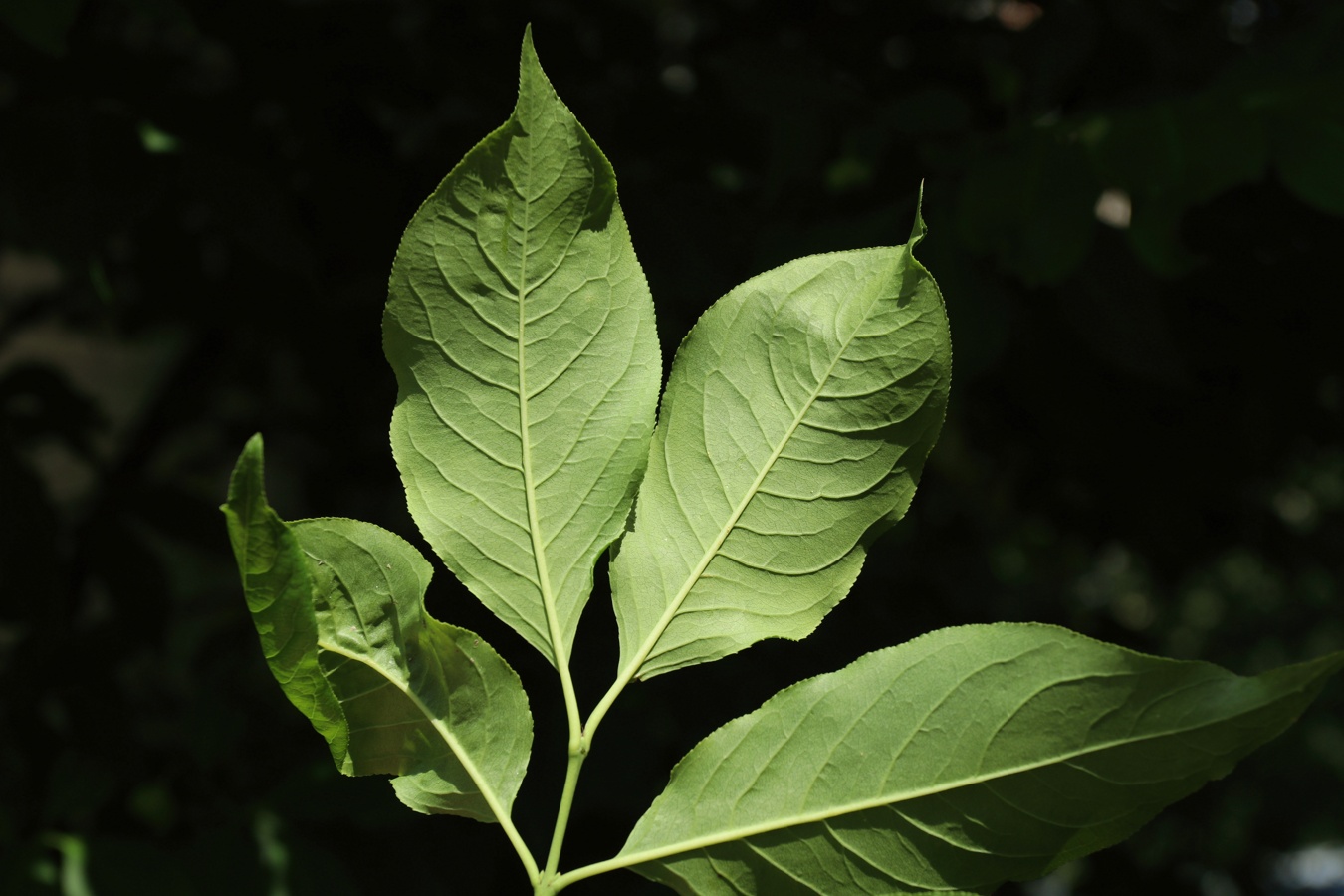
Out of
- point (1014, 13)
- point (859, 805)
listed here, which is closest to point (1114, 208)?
point (1014, 13)

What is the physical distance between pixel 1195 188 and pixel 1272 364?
1.72 ft

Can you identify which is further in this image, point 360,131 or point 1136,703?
point 360,131

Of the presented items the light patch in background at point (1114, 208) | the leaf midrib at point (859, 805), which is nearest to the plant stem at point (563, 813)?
the leaf midrib at point (859, 805)

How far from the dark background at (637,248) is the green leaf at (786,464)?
1.24ft

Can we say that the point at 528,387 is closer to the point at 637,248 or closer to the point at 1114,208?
the point at 637,248

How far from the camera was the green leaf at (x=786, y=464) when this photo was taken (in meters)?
0.33

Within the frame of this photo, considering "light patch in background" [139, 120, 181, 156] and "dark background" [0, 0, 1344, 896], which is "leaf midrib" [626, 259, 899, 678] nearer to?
"dark background" [0, 0, 1344, 896]

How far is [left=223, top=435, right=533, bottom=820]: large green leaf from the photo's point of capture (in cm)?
31

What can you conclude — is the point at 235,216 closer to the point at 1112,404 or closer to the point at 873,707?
the point at 873,707

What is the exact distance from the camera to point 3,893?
0.77m

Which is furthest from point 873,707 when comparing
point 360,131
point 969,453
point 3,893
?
point 969,453

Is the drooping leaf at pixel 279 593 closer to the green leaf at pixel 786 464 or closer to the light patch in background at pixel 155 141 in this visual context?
the green leaf at pixel 786 464

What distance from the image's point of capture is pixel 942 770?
30 centimetres

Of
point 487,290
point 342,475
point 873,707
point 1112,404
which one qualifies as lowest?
point 342,475
